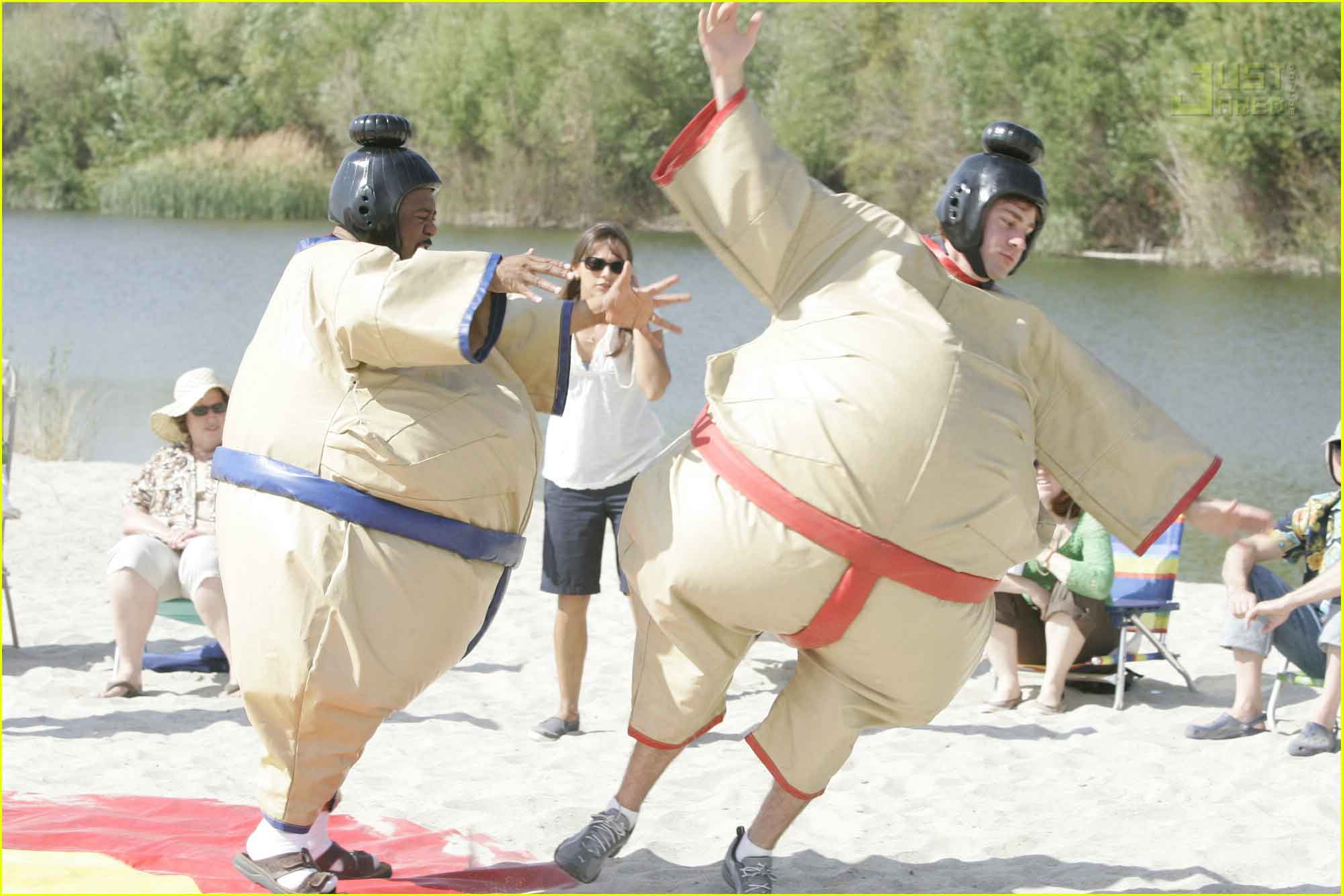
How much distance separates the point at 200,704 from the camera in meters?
5.02

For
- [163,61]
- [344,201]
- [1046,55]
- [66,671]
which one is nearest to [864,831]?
[344,201]

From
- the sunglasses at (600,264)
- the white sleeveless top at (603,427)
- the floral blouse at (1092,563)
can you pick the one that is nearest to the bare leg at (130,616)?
the white sleeveless top at (603,427)

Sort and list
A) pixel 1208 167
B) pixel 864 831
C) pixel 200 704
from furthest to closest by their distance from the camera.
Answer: pixel 1208 167
pixel 200 704
pixel 864 831

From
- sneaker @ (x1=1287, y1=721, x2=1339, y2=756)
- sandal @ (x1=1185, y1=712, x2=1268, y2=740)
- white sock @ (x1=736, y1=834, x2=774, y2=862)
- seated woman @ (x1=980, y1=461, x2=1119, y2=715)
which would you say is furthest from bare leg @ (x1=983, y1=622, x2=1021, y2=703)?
white sock @ (x1=736, y1=834, x2=774, y2=862)

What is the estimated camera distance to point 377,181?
3.07 meters

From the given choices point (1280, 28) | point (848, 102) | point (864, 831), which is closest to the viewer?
point (864, 831)

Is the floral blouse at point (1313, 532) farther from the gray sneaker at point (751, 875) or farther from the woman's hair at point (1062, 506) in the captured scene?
the gray sneaker at point (751, 875)

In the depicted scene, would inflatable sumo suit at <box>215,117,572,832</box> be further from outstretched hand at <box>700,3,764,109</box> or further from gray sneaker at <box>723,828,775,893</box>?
gray sneaker at <box>723,828,775,893</box>

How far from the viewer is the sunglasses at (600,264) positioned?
4.38 meters

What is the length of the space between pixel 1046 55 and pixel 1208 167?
5.28 m

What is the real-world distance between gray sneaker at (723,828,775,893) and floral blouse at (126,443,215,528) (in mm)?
2626

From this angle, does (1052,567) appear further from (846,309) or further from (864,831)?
(846,309)

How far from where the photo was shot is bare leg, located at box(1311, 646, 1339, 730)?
4691 millimetres

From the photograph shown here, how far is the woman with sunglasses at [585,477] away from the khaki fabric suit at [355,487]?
60.4 inches
